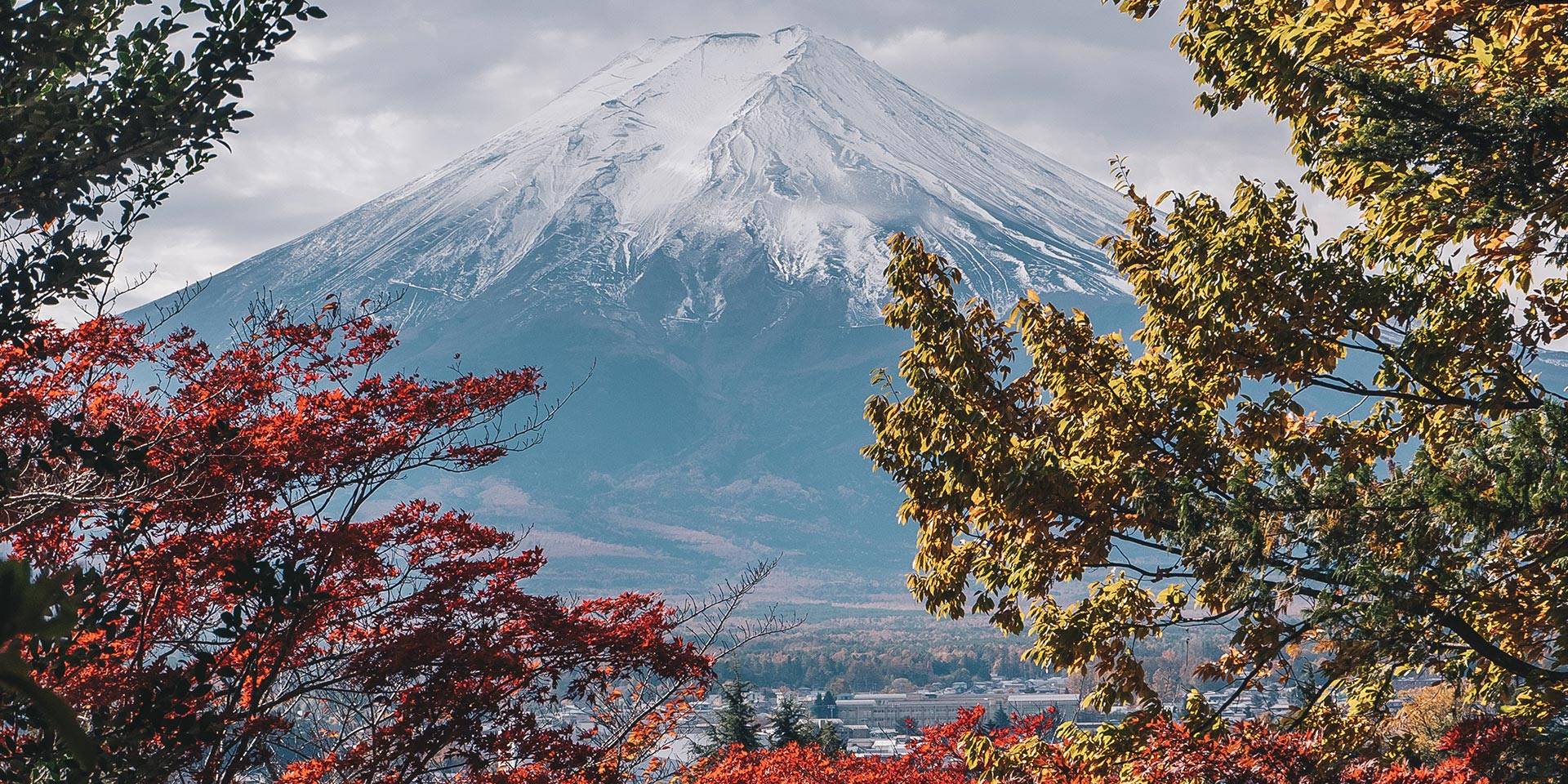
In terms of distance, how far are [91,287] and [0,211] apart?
46 centimetres

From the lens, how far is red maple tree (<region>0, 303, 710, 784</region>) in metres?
5.77

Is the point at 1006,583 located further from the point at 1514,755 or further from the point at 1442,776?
the point at 1442,776

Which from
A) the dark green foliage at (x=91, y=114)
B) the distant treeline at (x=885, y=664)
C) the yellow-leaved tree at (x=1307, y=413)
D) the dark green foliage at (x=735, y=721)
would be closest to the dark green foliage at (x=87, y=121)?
the dark green foliage at (x=91, y=114)

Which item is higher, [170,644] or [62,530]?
[62,530]

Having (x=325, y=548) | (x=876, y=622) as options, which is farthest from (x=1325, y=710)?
(x=876, y=622)

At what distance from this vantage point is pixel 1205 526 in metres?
5.66

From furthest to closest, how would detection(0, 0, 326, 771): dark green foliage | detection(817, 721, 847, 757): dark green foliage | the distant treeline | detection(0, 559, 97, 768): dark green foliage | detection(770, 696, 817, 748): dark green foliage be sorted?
the distant treeline < detection(817, 721, 847, 757): dark green foliage < detection(770, 696, 817, 748): dark green foliage < detection(0, 0, 326, 771): dark green foliage < detection(0, 559, 97, 768): dark green foliage

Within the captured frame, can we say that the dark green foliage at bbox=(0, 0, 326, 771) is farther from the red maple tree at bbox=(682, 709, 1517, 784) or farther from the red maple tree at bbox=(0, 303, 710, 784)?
the red maple tree at bbox=(682, 709, 1517, 784)

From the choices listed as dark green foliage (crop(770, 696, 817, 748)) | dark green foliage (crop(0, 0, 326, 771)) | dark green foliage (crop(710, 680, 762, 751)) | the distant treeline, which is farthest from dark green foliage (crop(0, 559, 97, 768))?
the distant treeline

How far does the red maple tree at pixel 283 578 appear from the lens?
5773 mm

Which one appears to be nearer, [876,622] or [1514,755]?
[1514,755]

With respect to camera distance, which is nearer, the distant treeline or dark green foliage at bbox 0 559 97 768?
dark green foliage at bbox 0 559 97 768

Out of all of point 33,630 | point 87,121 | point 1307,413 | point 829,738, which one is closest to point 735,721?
point 829,738

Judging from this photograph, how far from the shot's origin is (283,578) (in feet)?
22.3
